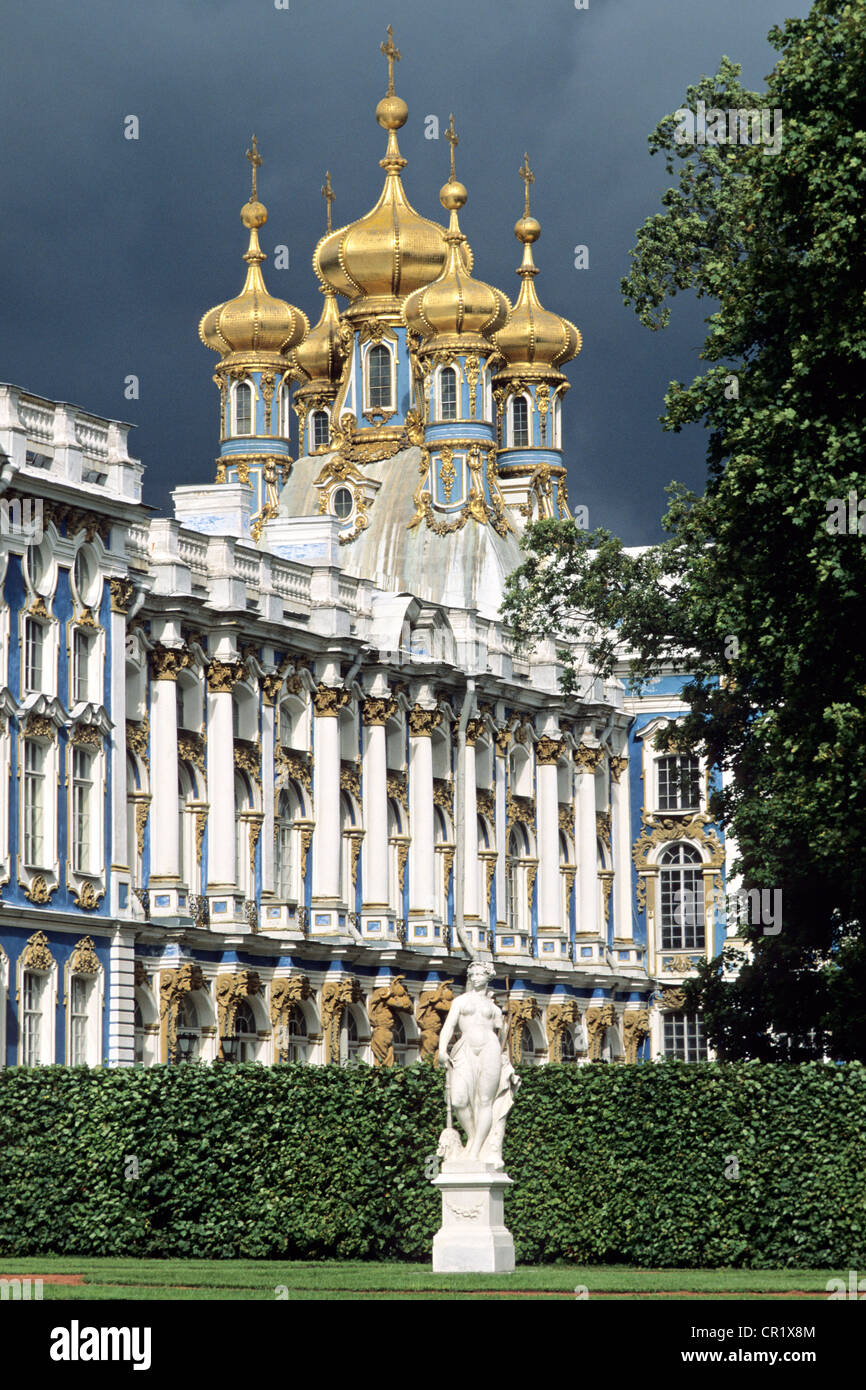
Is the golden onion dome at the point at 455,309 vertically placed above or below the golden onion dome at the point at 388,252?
below

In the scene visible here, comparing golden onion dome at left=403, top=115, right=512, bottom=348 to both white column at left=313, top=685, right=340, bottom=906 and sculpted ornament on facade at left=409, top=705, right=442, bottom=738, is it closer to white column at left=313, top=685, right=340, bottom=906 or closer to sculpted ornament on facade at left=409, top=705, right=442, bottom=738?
sculpted ornament on facade at left=409, top=705, right=442, bottom=738

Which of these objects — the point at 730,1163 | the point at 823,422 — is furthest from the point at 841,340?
the point at 730,1163

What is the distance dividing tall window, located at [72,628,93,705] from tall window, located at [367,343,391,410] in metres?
36.7

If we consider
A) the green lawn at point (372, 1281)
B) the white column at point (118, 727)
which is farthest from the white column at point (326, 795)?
the green lawn at point (372, 1281)

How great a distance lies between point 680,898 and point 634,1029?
4.27 meters

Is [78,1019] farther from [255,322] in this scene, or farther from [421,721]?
[255,322]

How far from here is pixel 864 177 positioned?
3784 cm

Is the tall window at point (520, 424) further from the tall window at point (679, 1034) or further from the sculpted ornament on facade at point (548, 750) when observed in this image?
the tall window at point (679, 1034)

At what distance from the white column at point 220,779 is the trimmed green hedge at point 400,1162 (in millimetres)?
20969

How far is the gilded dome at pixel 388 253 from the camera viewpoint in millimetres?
93562

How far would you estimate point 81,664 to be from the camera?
58.2m

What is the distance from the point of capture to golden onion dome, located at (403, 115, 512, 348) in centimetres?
8944
